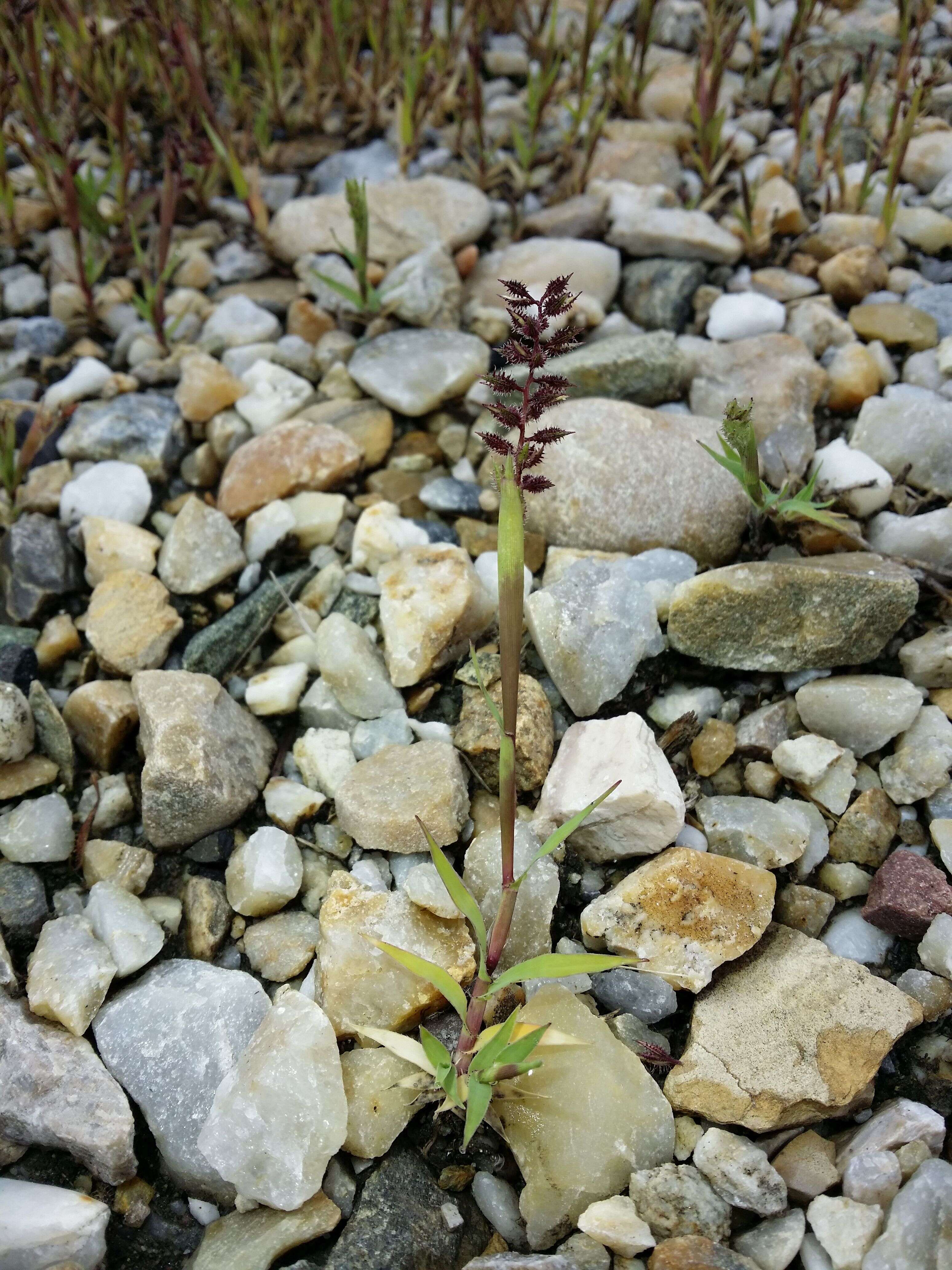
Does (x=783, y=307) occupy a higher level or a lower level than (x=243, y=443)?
higher

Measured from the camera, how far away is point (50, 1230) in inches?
67.4

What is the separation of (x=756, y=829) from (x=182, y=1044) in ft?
4.28

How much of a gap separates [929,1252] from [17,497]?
9.60 feet

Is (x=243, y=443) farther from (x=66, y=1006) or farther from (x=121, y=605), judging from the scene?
(x=66, y=1006)

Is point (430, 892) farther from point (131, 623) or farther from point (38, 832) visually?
point (131, 623)

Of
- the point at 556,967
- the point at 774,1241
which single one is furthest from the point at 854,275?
the point at 774,1241

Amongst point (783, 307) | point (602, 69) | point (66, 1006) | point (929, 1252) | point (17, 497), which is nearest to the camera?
point (929, 1252)

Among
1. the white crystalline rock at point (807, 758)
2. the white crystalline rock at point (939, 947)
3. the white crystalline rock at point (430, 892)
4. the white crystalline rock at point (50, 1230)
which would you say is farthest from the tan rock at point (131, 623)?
the white crystalline rock at point (939, 947)

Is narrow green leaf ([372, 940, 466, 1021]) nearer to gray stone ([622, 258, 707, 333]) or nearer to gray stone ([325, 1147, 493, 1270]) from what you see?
gray stone ([325, 1147, 493, 1270])

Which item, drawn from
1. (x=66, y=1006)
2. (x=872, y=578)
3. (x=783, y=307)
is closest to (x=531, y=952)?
(x=66, y=1006)

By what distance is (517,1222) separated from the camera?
1.79 metres

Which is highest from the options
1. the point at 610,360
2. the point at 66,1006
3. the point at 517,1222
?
the point at 610,360

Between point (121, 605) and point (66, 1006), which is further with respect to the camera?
point (121, 605)

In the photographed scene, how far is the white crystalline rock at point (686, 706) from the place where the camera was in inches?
→ 94.2
